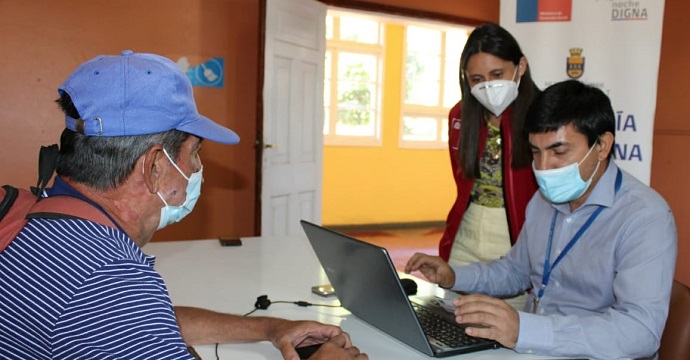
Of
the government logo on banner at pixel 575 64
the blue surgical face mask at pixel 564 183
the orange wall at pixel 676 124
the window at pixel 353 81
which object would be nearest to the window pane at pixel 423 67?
the window at pixel 353 81

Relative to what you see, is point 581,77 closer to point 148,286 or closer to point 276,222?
point 276,222

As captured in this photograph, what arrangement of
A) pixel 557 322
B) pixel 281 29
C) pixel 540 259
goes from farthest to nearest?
1. pixel 281 29
2. pixel 540 259
3. pixel 557 322

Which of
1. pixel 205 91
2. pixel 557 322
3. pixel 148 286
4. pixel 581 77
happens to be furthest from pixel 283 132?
pixel 148 286

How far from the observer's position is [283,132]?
4496 mm

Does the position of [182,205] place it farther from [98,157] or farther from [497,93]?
[497,93]

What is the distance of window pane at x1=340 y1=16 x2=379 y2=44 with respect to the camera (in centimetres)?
725

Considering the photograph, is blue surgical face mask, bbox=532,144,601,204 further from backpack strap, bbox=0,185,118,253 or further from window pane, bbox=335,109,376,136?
window pane, bbox=335,109,376,136

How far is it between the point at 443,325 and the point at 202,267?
95cm

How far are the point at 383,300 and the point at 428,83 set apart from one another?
6870 millimetres

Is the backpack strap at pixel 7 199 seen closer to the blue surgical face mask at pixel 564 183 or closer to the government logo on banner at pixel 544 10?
the blue surgical face mask at pixel 564 183

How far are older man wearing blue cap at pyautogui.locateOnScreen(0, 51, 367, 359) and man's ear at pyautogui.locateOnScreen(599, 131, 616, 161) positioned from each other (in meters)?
0.87

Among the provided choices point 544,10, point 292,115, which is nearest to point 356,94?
point 292,115

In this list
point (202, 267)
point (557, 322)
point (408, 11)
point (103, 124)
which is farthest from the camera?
point (408, 11)

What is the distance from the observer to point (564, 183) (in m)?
1.63
